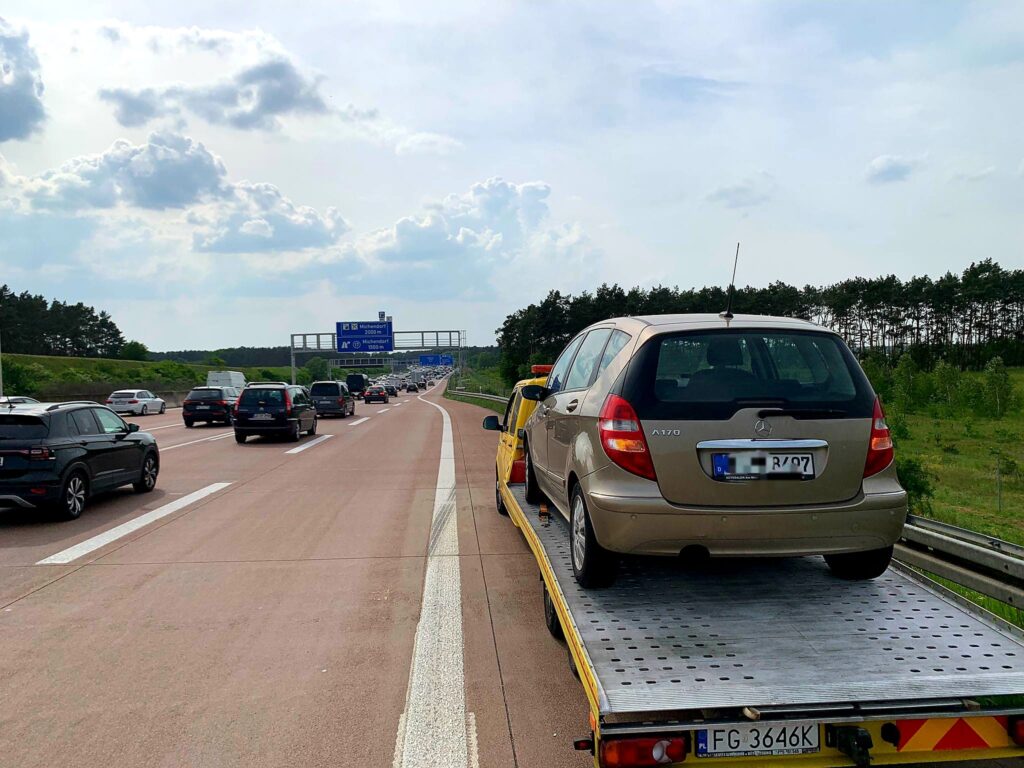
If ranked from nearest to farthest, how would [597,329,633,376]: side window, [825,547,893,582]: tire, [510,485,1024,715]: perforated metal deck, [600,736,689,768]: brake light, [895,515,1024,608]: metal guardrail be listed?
[600,736,689,768]: brake light → [510,485,1024,715]: perforated metal deck → [895,515,1024,608]: metal guardrail → [825,547,893,582]: tire → [597,329,633,376]: side window

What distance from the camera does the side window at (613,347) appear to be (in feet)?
15.6

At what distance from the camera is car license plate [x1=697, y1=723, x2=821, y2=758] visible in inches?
113

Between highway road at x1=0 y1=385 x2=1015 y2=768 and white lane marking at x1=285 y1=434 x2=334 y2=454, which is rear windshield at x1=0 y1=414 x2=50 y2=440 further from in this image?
white lane marking at x1=285 y1=434 x2=334 y2=454

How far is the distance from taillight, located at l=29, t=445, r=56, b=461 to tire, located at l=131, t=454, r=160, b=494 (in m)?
2.48

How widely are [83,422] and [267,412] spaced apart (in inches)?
435

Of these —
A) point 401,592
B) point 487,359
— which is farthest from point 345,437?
point 487,359

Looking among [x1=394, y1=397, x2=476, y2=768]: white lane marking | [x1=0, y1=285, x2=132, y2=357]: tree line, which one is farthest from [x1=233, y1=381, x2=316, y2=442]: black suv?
[x1=0, y1=285, x2=132, y2=357]: tree line

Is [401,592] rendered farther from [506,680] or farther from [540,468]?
[506,680]

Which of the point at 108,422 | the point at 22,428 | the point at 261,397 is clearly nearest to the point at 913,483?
the point at 108,422

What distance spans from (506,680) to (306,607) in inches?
86.1

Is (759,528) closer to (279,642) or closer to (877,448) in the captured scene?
(877,448)

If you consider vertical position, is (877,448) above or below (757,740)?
above

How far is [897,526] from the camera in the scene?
4062mm

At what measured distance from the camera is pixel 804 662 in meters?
3.29
